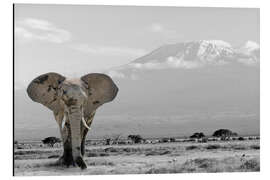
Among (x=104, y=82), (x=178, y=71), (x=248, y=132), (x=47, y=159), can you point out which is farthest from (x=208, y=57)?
(x=47, y=159)

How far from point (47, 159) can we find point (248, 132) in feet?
11.3

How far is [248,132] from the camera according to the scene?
11758mm

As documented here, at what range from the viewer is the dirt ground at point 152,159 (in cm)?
1062

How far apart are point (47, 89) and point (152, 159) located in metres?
2.13

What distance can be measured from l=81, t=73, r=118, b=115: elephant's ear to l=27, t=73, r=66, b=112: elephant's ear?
420mm

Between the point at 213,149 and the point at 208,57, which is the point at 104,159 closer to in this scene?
the point at 213,149

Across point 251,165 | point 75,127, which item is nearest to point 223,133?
point 251,165

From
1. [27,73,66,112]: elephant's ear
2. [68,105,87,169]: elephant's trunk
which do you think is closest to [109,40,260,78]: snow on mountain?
[27,73,66,112]: elephant's ear

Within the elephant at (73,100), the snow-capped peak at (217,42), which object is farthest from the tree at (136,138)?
the snow-capped peak at (217,42)

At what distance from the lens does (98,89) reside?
35.2ft

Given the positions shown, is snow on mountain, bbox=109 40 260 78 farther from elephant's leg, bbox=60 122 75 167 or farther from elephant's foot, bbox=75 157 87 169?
elephant's foot, bbox=75 157 87 169

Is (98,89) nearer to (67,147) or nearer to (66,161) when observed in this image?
(67,147)

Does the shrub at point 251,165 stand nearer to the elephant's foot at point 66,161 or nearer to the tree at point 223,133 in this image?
the tree at point 223,133
